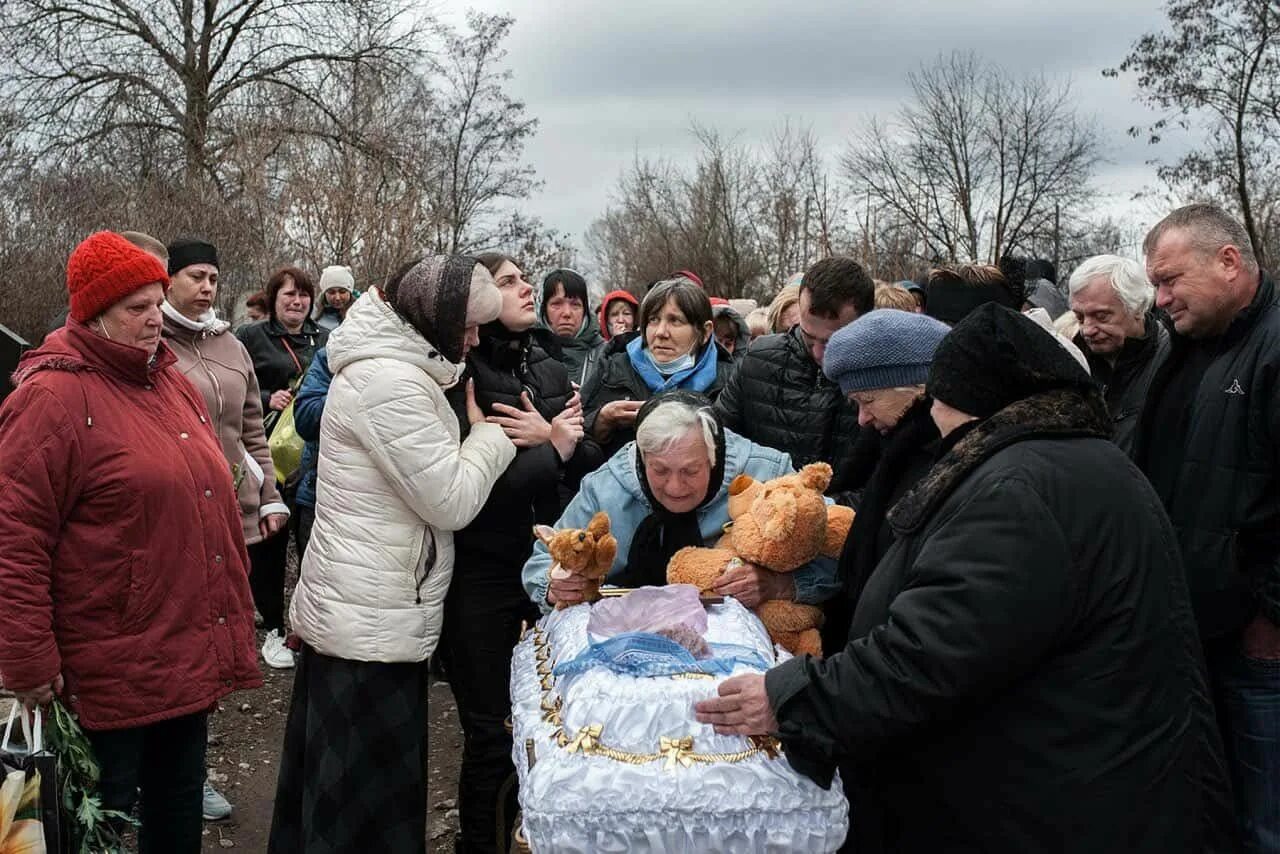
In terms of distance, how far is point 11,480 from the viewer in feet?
9.02

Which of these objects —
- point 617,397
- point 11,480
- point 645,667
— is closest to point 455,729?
point 617,397

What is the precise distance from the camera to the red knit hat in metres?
2.98

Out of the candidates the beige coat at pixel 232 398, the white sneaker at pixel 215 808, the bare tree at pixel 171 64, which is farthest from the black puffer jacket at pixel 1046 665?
the bare tree at pixel 171 64

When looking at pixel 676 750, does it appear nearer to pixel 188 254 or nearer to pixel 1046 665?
pixel 1046 665

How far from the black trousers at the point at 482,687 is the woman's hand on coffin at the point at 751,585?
89 cm

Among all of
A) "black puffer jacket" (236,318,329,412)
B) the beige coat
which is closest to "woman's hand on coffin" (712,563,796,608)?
the beige coat

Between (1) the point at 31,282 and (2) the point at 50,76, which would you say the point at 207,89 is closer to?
(2) the point at 50,76

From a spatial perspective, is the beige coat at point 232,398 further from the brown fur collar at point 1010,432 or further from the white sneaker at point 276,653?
the brown fur collar at point 1010,432

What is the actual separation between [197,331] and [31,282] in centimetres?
604

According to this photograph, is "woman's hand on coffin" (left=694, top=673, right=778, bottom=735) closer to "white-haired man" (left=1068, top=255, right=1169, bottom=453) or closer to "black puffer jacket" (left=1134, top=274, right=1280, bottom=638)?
"black puffer jacket" (left=1134, top=274, right=1280, bottom=638)

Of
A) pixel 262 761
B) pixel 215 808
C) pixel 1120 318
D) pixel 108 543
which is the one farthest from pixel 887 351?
pixel 262 761

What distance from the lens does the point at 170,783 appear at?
3258 millimetres

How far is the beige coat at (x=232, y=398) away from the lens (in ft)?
14.2

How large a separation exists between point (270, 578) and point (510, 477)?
10.9ft
